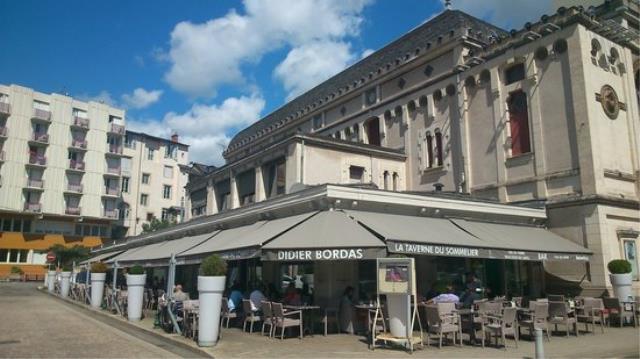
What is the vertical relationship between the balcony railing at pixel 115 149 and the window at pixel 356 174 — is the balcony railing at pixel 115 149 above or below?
above

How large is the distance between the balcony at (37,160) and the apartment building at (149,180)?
9.71 metres

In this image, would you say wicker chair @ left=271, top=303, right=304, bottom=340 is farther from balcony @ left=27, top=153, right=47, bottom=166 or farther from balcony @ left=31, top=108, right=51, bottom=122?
balcony @ left=31, top=108, right=51, bottom=122

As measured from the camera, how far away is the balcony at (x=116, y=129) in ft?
207

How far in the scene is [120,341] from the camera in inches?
467

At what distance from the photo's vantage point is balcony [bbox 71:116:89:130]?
59.6 m

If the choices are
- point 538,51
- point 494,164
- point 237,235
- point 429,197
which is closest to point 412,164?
point 494,164

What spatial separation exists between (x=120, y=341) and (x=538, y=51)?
1841 centimetres

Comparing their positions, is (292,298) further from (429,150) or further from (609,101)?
(609,101)

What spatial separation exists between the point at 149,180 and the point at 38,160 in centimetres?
1441

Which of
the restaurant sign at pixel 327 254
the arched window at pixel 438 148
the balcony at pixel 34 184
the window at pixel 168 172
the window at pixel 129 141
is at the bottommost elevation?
the restaurant sign at pixel 327 254

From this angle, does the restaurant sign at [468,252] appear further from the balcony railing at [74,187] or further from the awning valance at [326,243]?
the balcony railing at [74,187]

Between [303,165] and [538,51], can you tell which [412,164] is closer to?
[303,165]

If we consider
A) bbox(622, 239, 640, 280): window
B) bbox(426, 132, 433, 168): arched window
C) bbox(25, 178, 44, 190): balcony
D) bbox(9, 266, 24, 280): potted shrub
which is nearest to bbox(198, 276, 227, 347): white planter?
bbox(622, 239, 640, 280): window

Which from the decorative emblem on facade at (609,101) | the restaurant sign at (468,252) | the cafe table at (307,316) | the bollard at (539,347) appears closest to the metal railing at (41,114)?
the cafe table at (307,316)
